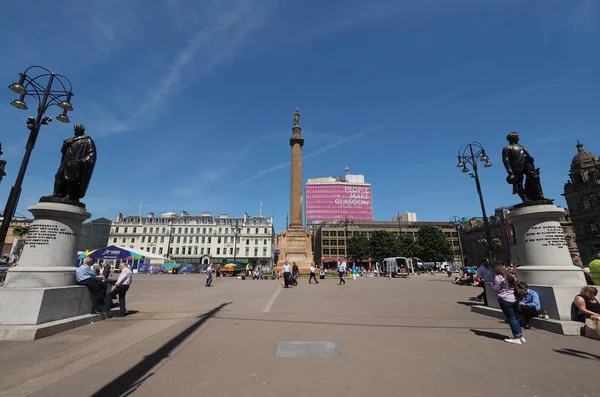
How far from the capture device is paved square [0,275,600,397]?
3.47 meters

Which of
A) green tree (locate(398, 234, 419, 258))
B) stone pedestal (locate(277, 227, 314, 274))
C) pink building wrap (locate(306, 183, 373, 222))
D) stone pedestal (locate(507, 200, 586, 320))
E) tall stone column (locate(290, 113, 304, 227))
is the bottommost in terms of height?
stone pedestal (locate(507, 200, 586, 320))

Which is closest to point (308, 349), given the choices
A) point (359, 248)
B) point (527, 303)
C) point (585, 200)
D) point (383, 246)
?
point (527, 303)

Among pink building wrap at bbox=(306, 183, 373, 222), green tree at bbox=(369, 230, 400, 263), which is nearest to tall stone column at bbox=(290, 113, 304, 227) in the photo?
green tree at bbox=(369, 230, 400, 263)

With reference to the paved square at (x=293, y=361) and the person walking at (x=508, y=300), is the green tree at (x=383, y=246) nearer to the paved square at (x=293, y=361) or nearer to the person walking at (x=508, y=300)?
the paved square at (x=293, y=361)

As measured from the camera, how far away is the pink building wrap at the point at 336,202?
118 meters

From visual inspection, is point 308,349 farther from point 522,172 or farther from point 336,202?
point 336,202

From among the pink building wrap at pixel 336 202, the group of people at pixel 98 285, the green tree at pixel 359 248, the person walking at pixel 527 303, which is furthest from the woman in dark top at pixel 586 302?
the pink building wrap at pixel 336 202

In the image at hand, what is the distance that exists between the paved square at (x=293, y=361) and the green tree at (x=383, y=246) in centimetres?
6547

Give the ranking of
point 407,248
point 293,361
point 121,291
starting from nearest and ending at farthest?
point 293,361 → point 121,291 → point 407,248

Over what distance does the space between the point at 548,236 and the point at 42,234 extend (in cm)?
1309

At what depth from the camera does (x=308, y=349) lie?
5.08 metres

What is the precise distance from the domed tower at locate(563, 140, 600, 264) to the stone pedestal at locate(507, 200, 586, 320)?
5540cm

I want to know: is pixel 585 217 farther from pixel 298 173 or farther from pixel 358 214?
pixel 358 214

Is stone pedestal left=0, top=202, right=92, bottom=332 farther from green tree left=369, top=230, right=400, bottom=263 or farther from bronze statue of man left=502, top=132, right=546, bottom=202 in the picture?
green tree left=369, top=230, right=400, bottom=263
